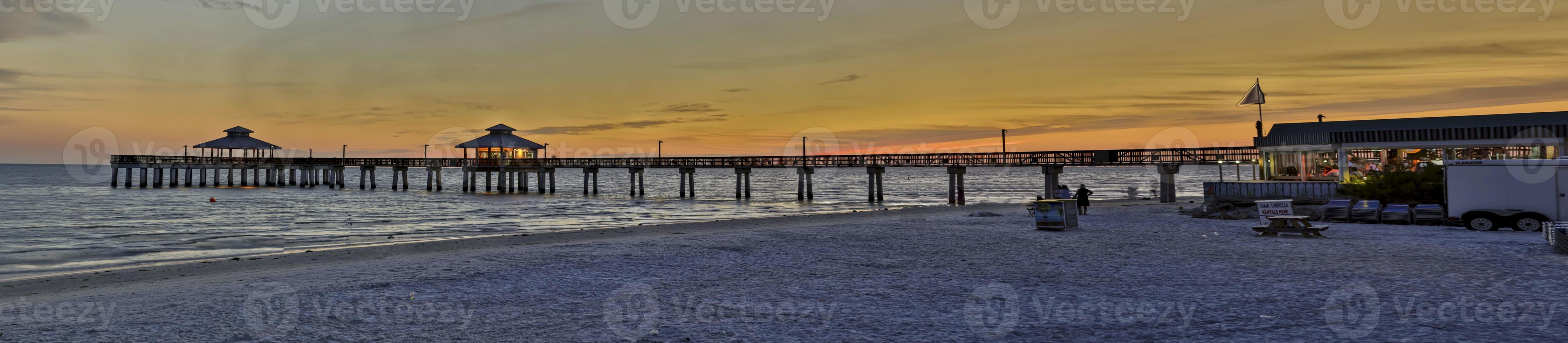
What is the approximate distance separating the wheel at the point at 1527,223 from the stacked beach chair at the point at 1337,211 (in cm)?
340

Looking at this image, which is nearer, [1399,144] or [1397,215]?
[1397,215]

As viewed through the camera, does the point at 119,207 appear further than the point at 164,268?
Yes

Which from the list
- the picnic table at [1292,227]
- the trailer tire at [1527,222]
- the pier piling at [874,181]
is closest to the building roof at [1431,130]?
the trailer tire at [1527,222]

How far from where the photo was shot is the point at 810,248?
14.2m

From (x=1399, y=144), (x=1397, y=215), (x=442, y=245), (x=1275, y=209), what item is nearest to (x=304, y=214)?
(x=442, y=245)

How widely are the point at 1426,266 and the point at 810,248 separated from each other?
353 inches

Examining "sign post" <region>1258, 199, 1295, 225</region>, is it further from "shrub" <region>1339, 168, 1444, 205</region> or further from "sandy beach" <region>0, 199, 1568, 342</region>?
"shrub" <region>1339, 168, 1444, 205</region>

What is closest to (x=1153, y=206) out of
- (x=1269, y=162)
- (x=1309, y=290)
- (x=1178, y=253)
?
(x=1269, y=162)

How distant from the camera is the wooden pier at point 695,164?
3900cm

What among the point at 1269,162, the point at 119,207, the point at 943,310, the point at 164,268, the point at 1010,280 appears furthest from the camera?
the point at 119,207

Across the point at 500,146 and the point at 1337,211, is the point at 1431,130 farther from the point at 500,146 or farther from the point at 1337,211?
the point at 500,146

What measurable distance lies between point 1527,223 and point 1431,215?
214cm

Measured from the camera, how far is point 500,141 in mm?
60688

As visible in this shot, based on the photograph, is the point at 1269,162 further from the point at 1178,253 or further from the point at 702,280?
the point at 702,280
